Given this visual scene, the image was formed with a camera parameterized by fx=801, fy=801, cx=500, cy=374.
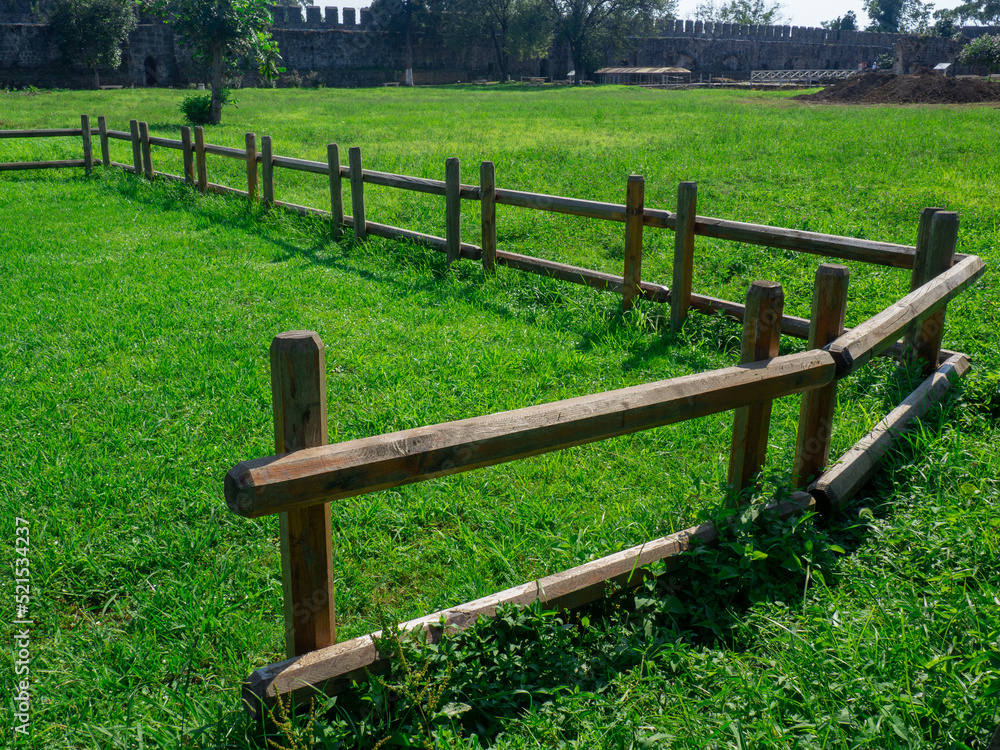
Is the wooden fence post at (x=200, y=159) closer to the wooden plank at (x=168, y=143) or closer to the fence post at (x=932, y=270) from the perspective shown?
the wooden plank at (x=168, y=143)

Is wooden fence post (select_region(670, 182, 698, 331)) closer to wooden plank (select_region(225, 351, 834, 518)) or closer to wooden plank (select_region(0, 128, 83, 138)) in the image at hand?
wooden plank (select_region(225, 351, 834, 518))

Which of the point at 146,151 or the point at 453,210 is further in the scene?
the point at 146,151

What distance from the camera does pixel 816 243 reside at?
5125mm

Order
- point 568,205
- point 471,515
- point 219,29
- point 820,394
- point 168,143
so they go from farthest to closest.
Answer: point 219,29
point 168,143
point 568,205
point 471,515
point 820,394

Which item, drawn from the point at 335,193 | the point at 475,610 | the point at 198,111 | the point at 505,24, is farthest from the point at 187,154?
the point at 505,24

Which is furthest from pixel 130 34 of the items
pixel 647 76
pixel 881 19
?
pixel 881 19

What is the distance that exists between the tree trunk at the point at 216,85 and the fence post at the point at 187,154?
10509mm

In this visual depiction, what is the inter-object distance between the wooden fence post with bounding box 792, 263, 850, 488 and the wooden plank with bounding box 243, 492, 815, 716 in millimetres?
198

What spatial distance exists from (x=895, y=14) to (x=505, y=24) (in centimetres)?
7937

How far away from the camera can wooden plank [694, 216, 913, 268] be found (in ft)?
15.7

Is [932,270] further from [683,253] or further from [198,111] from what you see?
[198,111]

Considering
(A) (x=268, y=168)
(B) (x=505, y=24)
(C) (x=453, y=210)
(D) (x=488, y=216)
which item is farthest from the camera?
(B) (x=505, y=24)

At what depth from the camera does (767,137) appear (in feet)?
50.9
